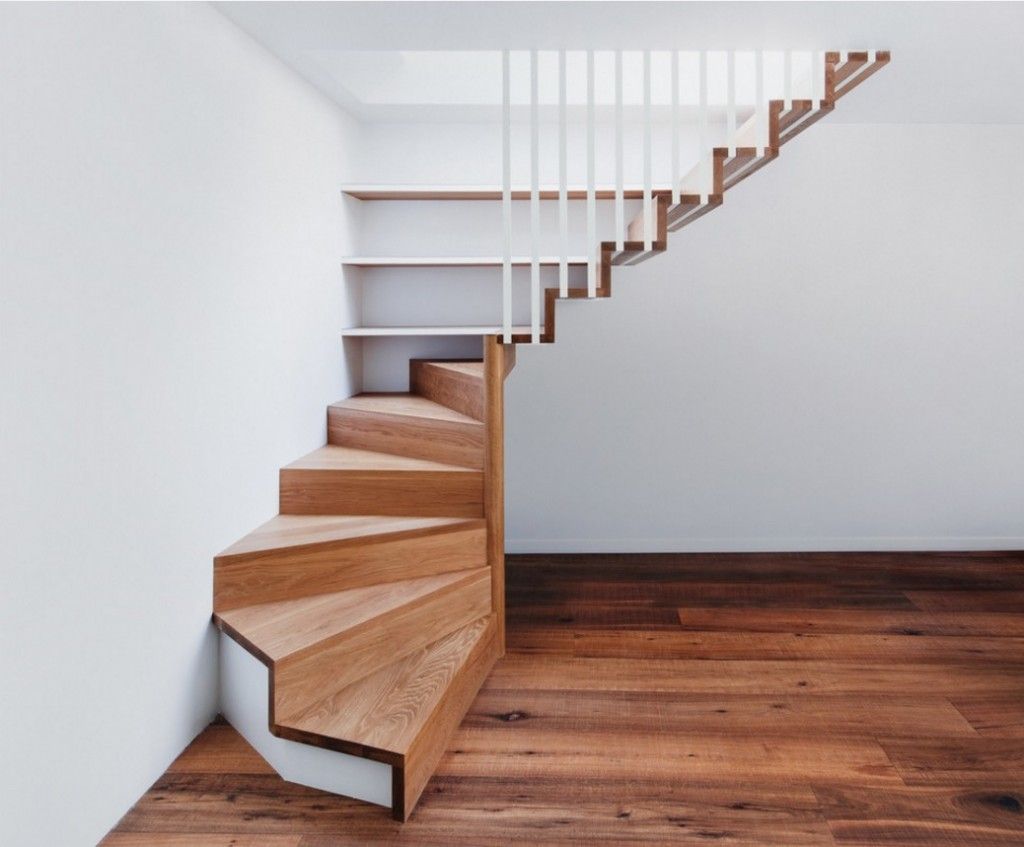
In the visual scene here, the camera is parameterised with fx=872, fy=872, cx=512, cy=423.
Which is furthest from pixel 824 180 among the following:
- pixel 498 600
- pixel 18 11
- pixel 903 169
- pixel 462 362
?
pixel 18 11

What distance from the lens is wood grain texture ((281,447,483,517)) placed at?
341 cm

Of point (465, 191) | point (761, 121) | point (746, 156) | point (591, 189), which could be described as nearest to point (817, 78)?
point (761, 121)

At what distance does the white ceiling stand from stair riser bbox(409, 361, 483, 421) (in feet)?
4.37

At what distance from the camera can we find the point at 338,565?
9.93ft

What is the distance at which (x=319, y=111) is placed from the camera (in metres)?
3.92

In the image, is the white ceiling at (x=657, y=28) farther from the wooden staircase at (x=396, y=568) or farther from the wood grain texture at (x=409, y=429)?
the wood grain texture at (x=409, y=429)

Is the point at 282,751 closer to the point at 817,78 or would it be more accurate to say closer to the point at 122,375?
the point at 122,375

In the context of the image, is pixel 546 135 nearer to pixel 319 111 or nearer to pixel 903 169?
pixel 319 111

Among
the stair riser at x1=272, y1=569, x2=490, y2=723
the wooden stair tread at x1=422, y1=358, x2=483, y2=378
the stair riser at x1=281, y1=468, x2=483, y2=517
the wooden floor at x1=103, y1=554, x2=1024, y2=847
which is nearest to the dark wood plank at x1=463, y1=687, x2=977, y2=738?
the wooden floor at x1=103, y1=554, x2=1024, y2=847

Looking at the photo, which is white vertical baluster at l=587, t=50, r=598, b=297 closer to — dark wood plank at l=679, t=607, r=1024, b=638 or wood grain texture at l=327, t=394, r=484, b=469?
wood grain texture at l=327, t=394, r=484, b=469

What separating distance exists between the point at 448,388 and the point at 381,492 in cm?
79

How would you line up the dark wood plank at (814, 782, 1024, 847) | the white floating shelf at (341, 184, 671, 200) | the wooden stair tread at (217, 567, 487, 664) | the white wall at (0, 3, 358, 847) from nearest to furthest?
the white wall at (0, 3, 358, 847), the dark wood plank at (814, 782, 1024, 847), the wooden stair tread at (217, 567, 487, 664), the white floating shelf at (341, 184, 671, 200)

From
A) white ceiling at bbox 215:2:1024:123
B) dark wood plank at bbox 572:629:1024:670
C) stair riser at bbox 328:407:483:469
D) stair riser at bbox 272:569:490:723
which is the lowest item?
dark wood plank at bbox 572:629:1024:670

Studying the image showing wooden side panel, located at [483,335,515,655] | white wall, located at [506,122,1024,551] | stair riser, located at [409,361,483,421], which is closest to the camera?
wooden side panel, located at [483,335,515,655]
